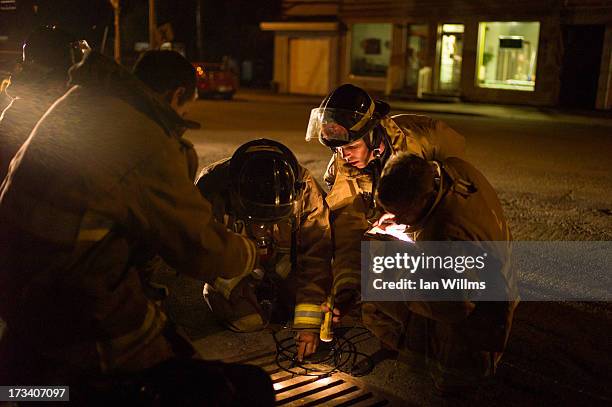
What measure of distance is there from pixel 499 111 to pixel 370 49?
26.1 ft

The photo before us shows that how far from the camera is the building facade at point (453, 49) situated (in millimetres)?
23016

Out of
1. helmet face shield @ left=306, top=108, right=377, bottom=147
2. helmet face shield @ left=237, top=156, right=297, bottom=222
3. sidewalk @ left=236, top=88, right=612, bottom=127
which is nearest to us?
helmet face shield @ left=237, top=156, right=297, bottom=222

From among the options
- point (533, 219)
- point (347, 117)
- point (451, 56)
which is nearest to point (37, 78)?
point (347, 117)

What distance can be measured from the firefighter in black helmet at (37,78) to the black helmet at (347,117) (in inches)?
65.6

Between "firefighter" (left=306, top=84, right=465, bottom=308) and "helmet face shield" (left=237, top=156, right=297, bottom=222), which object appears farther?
"firefighter" (left=306, top=84, right=465, bottom=308)

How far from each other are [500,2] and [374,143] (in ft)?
71.5

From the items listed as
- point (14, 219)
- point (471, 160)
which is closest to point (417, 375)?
point (14, 219)

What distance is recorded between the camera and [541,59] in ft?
76.9

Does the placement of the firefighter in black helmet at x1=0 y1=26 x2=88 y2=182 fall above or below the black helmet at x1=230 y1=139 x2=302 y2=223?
above

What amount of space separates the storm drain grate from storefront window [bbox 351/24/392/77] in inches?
966

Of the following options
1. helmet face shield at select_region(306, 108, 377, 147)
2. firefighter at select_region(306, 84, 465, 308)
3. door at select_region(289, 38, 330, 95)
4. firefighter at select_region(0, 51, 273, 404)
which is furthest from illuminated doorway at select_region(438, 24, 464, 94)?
firefighter at select_region(0, 51, 273, 404)

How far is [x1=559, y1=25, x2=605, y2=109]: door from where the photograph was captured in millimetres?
22859

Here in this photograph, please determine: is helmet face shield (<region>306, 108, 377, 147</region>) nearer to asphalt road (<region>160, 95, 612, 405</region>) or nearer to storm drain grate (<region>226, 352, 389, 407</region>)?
asphalt road (<region>160, 95, 612, 405</region>)

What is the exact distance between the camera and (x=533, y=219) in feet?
24.7
